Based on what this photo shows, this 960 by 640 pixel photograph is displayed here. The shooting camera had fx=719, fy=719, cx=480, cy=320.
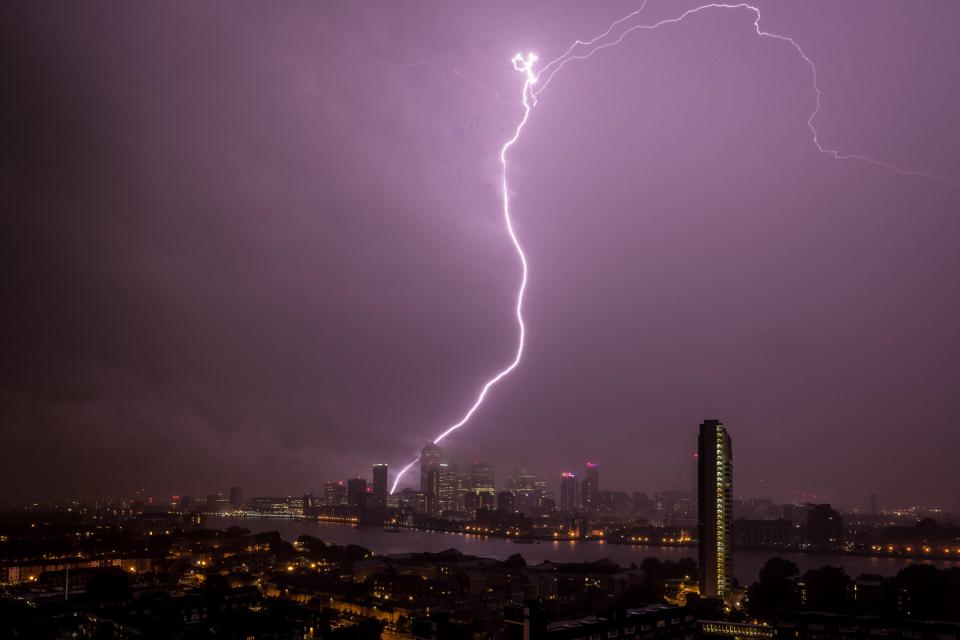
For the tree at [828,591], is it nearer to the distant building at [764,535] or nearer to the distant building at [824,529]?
the distant building at [824,529]

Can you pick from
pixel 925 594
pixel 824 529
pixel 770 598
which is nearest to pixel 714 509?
pixel 770 598

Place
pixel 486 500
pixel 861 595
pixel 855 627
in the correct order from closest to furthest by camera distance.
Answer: pixel 855 627
pixel 861 595
pixel 486 500

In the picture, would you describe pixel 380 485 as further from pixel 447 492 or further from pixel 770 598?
pixel 770 598

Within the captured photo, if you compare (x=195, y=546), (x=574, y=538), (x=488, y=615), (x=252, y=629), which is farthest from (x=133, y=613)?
(x=574, y=538)

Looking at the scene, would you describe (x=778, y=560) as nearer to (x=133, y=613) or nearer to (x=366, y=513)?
(x=133, y=613)

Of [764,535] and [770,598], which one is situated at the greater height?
[770,598]
